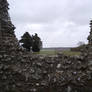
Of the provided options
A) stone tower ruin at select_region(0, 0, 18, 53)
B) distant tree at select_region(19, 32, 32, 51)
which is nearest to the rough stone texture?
stone tower ruin at select_region(0, 0, 18, 53)

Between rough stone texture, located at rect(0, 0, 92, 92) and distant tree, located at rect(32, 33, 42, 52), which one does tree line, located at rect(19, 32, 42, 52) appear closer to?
distant tree, located at rect(32, 33, 42, 52)

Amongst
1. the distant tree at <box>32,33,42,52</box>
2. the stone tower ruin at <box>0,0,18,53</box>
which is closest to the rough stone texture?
the stone tower ruin at <box>0,0,18,53</box>

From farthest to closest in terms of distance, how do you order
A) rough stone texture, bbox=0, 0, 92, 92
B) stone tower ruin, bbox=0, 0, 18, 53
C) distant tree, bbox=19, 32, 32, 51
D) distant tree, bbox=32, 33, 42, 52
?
distant tree, bbox=32, 33, 42, 52 < distant tree, bbox=19, 32, 32, 51 < stone tower ruin, bbox=0, 0, 18, 53 < rough stone texture, bbox=0, 0, 92, 92

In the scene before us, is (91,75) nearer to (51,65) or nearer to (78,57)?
(78,57)

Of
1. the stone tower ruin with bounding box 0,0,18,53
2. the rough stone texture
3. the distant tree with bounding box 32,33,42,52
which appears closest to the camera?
the rough stone texture

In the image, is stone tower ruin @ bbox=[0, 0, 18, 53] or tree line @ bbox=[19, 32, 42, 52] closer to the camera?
stone tower ruin @ bbox=[0, 0, 18, 53]

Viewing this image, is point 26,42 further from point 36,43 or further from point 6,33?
point 6,33

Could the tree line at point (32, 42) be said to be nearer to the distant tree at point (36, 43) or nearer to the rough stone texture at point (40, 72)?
the distant tree at point (36, 43)

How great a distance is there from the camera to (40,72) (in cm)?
547

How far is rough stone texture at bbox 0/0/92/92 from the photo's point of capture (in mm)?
5246

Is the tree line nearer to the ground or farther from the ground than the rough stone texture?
farther from the ground

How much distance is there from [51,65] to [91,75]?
50.6 inches

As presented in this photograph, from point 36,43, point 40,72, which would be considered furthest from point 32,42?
point 40,72

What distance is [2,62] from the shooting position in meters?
5.74
